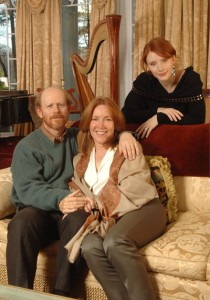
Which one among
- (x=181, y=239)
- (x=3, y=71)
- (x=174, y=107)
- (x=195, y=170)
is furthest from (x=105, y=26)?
(x=3, y=71)

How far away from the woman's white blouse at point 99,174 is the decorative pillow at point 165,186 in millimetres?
226

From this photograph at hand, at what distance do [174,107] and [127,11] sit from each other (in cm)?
316

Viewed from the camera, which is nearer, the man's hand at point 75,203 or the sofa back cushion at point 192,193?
the man's hand at point 75,203

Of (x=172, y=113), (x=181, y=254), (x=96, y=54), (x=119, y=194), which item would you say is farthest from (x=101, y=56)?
(x=181, y=254)

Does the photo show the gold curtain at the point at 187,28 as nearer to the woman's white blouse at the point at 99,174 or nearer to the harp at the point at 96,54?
the harp at the point at 96,54

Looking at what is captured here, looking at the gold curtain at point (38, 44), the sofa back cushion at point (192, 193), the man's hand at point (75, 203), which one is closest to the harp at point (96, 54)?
the sofa back cushion at point (192, 193)

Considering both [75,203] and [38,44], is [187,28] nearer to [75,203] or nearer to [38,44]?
[38,44]

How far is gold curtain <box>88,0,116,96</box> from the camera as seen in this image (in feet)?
16.6

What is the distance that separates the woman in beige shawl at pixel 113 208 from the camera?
163 centimetres

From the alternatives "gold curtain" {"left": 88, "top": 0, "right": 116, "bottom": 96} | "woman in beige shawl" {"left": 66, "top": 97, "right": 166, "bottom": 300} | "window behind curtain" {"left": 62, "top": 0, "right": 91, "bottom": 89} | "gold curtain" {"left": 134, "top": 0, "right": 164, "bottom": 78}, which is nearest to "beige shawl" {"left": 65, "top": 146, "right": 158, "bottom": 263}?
"woman in beige shawl" {"left": 66, "top": 97, "right": 166, "bottom": 300}

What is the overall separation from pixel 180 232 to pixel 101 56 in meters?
3.68

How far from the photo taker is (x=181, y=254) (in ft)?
5.53

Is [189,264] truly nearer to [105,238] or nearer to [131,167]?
[105,238]

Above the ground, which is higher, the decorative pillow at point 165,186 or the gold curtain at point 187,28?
the gold curtain at point 187,28
